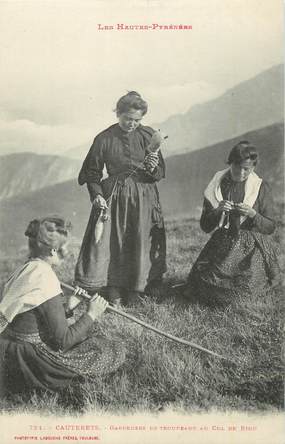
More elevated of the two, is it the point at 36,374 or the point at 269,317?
the point at 269,317

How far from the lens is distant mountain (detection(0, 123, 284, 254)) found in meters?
3.67

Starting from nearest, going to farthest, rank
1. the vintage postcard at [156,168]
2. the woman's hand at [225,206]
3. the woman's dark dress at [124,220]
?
the vintage postcard at [156,168], the woman's hand at [225,206], the woman's dark dress at [124,220]

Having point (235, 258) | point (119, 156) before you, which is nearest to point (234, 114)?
point (119, 156)

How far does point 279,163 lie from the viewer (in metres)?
3.67

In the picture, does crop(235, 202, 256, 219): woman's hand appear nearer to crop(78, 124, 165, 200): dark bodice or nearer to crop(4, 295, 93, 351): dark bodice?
crop(78, 124, 165, 200): dark bodice

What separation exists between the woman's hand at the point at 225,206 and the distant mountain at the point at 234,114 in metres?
0.49

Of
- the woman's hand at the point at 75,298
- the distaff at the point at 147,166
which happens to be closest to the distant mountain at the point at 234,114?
the distaff at the point at 147,166

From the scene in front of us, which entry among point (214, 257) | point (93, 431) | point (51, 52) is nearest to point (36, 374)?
point (93, 431)

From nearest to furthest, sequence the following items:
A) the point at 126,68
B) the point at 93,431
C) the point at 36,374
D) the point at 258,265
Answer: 1. the point at 36,374
2. the point at 93,431
3. the point at 258,265
4. the point at 126,68

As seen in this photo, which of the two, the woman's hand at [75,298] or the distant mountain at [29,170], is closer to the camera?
the woman's hand at [75,298]

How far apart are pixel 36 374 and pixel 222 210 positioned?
5.23ft

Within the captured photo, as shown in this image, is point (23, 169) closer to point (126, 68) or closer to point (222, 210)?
point (126, 68)

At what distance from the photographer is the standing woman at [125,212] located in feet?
12.0

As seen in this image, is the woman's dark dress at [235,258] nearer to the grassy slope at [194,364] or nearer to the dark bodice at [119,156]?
the grassy slope at [194,364]
